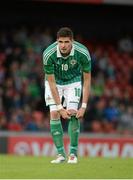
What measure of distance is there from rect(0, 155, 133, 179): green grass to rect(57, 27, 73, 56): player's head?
161 centimetres

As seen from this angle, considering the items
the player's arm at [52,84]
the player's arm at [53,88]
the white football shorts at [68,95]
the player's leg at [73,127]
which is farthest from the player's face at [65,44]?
the player's leg at [73,127]

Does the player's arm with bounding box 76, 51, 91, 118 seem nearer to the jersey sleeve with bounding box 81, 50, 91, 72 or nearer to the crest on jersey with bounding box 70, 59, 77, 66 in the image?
the jersey sleeve with bounding box 81, 50, 91, 72

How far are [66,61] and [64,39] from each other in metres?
0.51

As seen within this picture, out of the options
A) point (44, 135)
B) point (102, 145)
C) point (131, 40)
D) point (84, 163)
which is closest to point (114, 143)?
point (102, 145)

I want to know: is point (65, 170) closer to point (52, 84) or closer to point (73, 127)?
point (73, 127)

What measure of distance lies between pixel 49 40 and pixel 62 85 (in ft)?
38.0

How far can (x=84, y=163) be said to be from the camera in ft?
36.7

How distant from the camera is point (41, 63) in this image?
2194 centimetres

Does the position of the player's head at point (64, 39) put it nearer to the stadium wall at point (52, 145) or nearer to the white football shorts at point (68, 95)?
the white football shorts at point (68, 95)

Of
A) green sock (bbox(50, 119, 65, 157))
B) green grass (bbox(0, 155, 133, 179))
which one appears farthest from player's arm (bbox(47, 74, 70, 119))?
green grass (bbox(0, 155, 133, 179))

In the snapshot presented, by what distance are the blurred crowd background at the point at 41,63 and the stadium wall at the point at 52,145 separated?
0.65 meters

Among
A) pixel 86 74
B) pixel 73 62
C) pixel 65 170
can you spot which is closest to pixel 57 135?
pixel 86 74

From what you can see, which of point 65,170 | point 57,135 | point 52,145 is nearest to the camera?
point 65,170

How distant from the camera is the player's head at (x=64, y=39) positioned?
10.5 m
